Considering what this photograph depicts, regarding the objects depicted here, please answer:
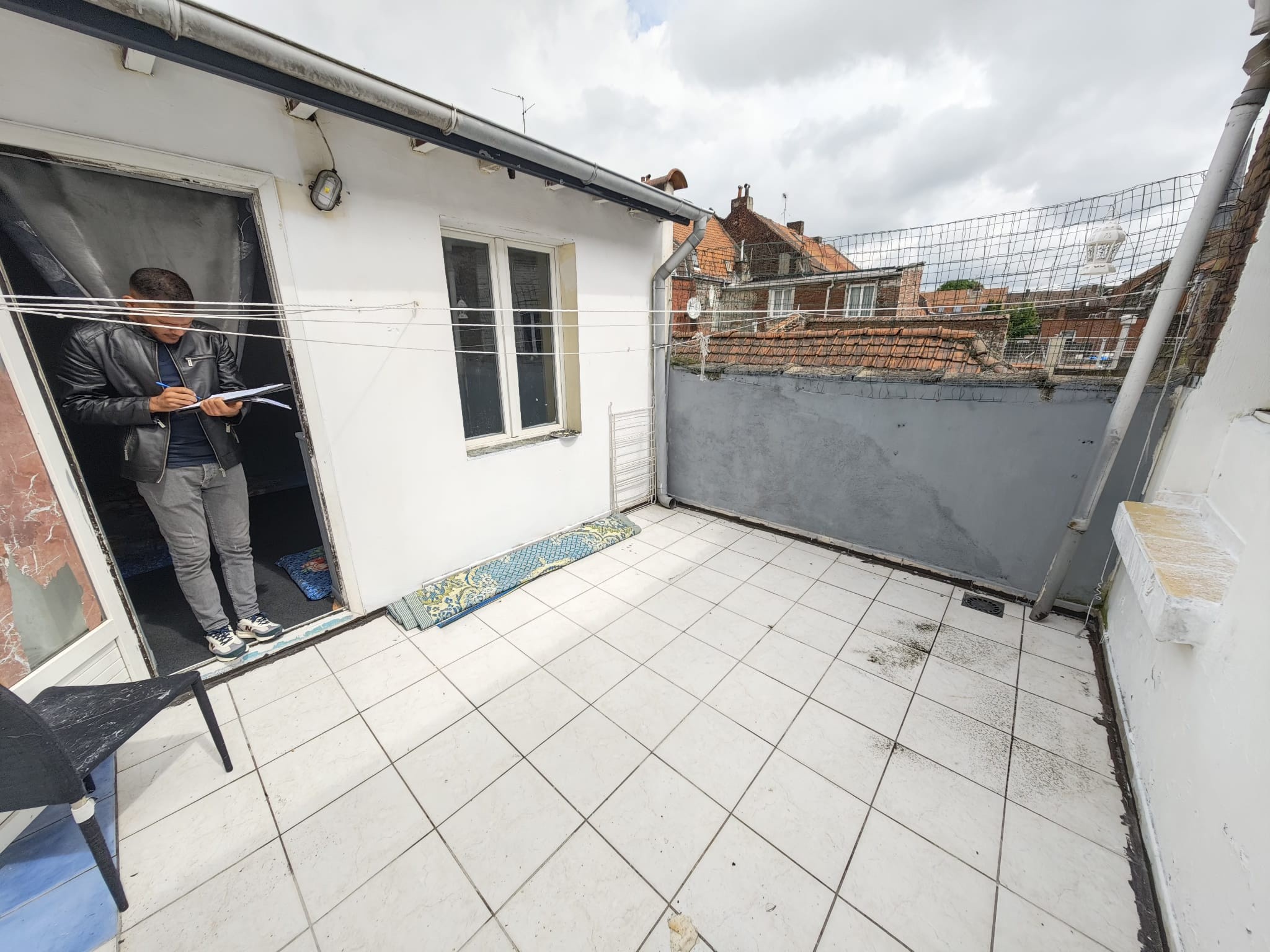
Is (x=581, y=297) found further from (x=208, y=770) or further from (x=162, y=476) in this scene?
(x=208, y=770)

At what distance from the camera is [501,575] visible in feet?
9.70

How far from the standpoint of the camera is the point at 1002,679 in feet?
6.90

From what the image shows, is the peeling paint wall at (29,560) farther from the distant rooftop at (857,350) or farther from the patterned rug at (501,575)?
the distant rooftop at (857,350)

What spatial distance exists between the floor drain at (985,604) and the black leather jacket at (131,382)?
13.5 feet

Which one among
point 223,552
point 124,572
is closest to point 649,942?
point 223,552

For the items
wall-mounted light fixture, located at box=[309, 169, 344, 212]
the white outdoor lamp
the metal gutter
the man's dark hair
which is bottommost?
the man's dark hair

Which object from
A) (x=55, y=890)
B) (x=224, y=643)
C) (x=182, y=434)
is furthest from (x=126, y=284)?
(x=55, y=890)

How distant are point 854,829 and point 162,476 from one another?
10.1 feet

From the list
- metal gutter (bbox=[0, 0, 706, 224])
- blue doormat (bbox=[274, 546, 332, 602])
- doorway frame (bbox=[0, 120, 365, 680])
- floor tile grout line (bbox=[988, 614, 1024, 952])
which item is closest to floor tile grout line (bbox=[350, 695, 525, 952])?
doorway frame (bbox=[0, 120, 365, 680])

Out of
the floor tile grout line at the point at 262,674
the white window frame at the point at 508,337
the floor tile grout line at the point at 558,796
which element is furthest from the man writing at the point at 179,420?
the floor tile grout line at the point at 558,796

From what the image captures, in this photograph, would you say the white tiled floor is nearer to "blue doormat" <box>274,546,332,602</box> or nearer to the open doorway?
"blue doormat" <box>274,546,332,602</box>

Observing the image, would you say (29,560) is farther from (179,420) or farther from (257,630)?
(257,630)

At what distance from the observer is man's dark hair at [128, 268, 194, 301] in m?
1.75

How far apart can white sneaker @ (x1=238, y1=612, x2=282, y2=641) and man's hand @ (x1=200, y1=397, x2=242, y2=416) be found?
108 cm
